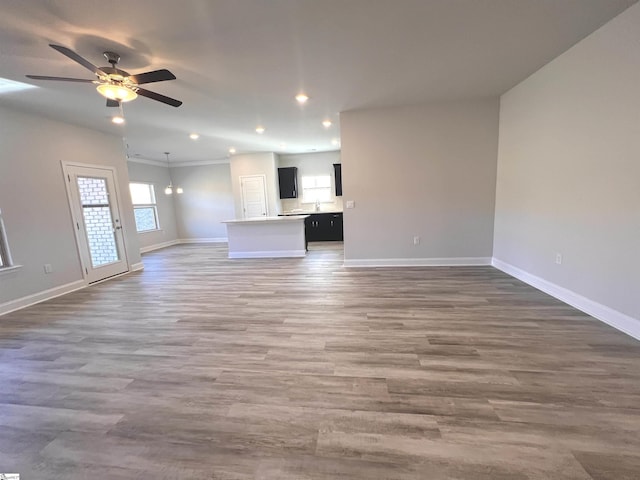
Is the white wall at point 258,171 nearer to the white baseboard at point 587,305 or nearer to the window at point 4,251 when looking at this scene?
the window at point 4,251

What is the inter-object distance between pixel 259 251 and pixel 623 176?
5.82 m

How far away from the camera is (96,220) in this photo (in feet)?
16.7

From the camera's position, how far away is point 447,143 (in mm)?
4582

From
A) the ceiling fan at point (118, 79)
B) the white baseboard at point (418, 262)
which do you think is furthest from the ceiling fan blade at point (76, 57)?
the white baseboard at point (418, 262)

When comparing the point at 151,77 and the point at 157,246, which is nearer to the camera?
the point at 151,77

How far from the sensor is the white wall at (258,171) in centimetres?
812

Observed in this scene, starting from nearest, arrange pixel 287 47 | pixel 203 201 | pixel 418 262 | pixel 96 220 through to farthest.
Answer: pixel 287 47
pixel 418 262
pixel 96 220
pixel 203 201

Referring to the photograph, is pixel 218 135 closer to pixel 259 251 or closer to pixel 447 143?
pixel 259 251

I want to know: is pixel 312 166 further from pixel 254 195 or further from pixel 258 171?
pixel 254 195

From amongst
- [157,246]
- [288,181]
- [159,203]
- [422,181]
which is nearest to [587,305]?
[422,181]

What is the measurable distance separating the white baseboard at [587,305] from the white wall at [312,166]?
17.6 feet

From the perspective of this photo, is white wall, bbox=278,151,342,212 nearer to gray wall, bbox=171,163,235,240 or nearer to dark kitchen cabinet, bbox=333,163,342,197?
dark kitchen cabinet, bbox=333,163,342,197

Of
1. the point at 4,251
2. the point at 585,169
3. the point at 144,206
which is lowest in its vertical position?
the point at 4,251

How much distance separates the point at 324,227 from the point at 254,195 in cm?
233
